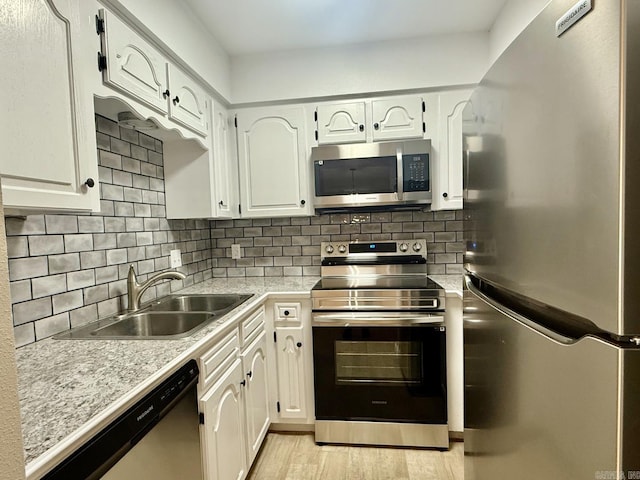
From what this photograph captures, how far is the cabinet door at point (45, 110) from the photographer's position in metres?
0.79

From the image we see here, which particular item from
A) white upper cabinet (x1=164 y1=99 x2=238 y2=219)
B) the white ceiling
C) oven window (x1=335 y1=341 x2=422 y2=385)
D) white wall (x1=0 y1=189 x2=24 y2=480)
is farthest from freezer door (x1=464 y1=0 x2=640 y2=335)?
white upper cabinet (x1=164 y1=99 x2=238 y2=219)

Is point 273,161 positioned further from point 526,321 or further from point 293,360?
point 526,321

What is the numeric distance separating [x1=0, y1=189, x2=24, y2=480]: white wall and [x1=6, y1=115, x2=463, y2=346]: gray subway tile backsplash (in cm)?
93

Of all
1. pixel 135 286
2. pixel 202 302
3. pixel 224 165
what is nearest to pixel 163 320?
pixel 135 286

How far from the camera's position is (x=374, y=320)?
195 centimetres

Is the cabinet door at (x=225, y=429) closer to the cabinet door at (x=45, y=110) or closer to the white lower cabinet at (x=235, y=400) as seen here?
the white lower cabinet at (x=235, y=400)

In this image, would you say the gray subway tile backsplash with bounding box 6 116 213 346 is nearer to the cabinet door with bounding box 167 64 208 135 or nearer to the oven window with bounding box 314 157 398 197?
the cabinet door with bounding box 167 64 208 135

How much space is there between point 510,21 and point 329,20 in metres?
0.97

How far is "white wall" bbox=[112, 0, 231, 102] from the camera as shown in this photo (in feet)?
4.60

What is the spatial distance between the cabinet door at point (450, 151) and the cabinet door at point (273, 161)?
87 centimetres

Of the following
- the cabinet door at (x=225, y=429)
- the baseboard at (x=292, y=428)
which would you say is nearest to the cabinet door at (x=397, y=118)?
the cabinet door at (x=225, y=429)

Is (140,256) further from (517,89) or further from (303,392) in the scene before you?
(517,89)

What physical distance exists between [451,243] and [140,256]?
6.60 feet

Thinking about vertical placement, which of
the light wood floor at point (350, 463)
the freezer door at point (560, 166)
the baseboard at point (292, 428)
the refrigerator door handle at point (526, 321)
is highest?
the freezer door at point (560, 166)
